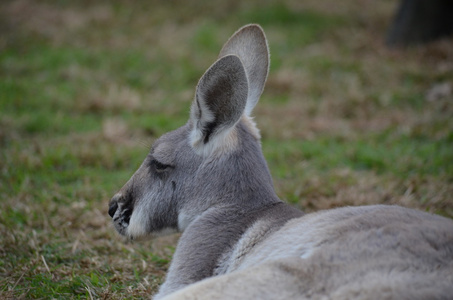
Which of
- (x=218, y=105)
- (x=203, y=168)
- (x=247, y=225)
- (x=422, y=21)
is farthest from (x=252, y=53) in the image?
(x=422, y=21)

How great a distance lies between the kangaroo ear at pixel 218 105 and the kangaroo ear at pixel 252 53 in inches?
21.8

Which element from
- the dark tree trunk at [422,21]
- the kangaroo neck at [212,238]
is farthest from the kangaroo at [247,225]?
the dark tree trunk at [422,21]

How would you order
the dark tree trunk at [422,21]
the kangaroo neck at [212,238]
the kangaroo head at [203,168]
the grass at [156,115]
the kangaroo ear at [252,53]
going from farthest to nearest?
1. the dark tree trunk at [422,21]
2. the grass at [156,115]
3. the kangaroo ear at [252,53]
4. the kangaroo head at [203,168]
5. the kangaroo neck at [212,238]

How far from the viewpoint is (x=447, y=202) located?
543 centimetres

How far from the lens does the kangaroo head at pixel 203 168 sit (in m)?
3.40

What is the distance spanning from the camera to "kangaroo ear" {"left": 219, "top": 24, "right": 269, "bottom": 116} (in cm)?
407

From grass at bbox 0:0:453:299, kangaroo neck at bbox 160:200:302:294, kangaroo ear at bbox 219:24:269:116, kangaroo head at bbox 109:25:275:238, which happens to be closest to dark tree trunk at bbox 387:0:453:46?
grass at bbox 0:0:453:299

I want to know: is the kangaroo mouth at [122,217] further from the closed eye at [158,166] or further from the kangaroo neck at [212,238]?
the kangaroo neck at [212,238]

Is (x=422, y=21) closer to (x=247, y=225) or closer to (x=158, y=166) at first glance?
(x=158, y=166)

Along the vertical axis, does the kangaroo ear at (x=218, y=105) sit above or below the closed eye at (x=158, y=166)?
above

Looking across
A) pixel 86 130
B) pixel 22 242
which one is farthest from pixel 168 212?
pixel 86 130

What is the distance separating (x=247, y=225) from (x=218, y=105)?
2.35 ft

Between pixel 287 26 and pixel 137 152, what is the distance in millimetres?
6597

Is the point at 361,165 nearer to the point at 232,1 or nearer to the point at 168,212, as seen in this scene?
the point at 168,212
